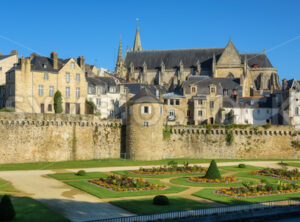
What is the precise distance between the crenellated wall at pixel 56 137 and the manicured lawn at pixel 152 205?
21782mm

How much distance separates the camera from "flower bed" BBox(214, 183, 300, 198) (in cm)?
2855

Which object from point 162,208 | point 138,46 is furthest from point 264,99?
point 138,46

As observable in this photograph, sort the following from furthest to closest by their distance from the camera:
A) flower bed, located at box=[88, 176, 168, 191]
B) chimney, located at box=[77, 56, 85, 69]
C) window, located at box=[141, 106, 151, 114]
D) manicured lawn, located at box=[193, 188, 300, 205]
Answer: chimney, located at box=[77, 56, 85, 69] < window, located at box=[141, 106, 151, 114] < flower bed, located at box=[88, 176, 168, 191] < manicured lawn, located at box=[193, 188, 300, 205]

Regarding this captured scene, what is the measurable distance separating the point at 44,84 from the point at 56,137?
43.1ft

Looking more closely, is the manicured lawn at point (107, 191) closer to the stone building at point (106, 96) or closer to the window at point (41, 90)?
the window at point (41, 90)

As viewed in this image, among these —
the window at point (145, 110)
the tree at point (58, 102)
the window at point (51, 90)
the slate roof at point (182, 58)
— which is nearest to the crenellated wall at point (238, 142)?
the window at point (145, 110)

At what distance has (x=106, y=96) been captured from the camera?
67625 mm

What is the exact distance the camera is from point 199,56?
329 ft

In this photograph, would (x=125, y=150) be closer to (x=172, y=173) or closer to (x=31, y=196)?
(x=172, y=173)

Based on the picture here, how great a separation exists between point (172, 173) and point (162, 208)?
592 inches

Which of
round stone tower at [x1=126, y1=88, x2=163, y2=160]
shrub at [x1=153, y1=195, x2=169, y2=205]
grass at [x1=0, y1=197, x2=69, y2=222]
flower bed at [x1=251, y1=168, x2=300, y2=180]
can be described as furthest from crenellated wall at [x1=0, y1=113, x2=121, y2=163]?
shrub at [x1=153, y1=195, x2=169, y2=205]

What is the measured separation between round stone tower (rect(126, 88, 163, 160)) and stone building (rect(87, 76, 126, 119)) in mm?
14705

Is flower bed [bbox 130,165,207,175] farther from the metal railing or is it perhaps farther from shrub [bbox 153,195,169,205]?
the metal railing

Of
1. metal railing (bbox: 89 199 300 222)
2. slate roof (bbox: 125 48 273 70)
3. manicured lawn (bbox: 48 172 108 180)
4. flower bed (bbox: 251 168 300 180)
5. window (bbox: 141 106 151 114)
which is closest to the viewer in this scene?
metal railing (bbox: 89 199 300 222)
